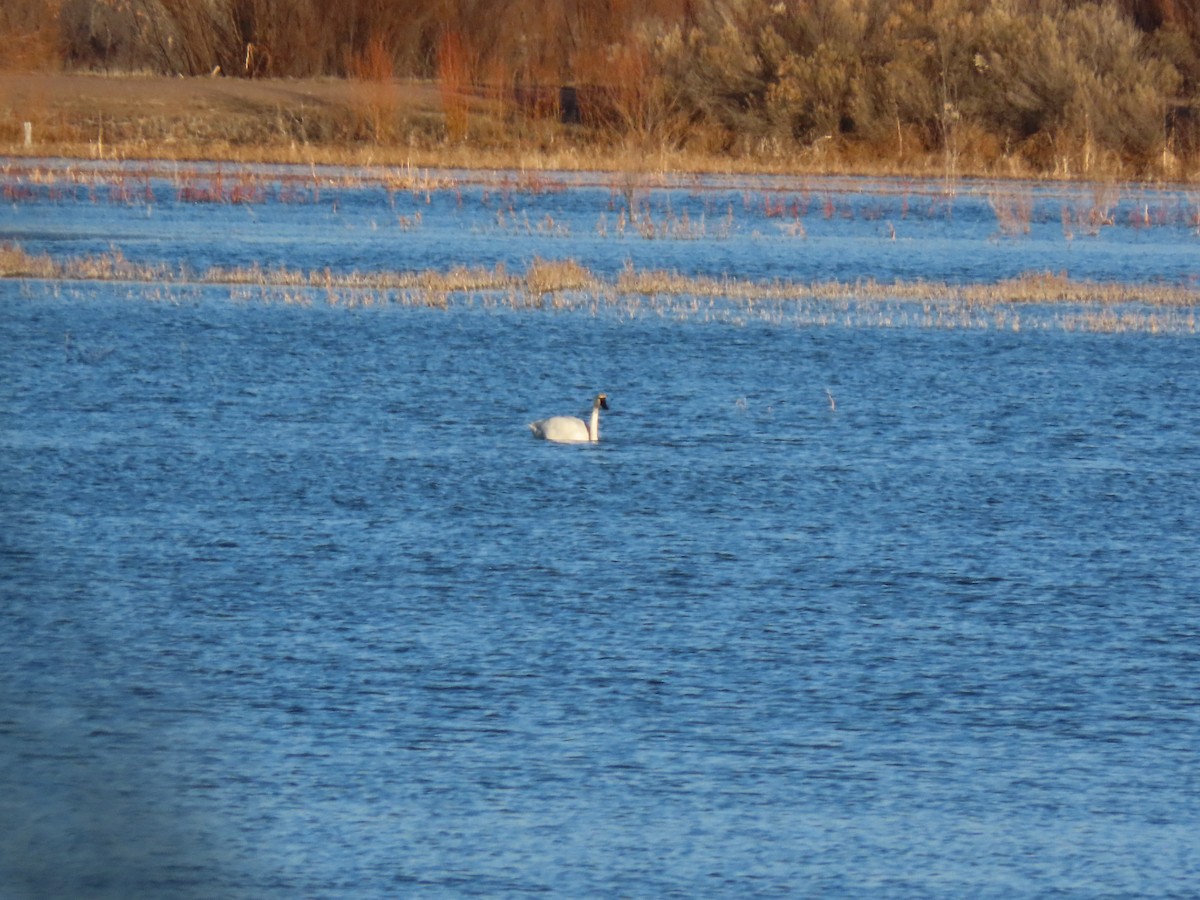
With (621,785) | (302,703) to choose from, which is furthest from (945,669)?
(302,703)

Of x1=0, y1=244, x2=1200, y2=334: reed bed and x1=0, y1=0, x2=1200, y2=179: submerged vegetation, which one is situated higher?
x1=0, y1=0, x2=1200, y2=179: submerged vegetation

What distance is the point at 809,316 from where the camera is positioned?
2111 cm

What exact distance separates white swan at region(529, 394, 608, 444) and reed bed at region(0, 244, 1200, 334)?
6795 mm

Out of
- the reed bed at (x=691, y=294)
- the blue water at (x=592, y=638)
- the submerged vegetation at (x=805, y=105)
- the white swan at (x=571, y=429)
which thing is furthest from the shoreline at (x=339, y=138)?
the white swan at (x=571, y=429)

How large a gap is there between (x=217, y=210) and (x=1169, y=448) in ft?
64.0

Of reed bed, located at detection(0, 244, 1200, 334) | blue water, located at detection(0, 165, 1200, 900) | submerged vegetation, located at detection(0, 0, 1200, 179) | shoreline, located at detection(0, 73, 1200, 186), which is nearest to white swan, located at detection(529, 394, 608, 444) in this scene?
blue water, located at detection(0, 165, 1200, 900)

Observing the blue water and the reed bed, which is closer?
the blue water

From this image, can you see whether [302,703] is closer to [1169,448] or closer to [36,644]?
[36,644]

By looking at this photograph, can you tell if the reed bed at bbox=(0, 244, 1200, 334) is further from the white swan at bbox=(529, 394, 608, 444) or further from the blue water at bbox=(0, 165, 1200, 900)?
the white swan at bbox=(529, 394, 608, 444)

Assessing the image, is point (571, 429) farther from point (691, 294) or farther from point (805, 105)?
point (805, 105)

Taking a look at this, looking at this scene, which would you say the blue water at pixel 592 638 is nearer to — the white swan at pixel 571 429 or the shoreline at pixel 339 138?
the white swan at pixel 571 429

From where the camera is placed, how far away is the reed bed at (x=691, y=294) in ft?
69.0

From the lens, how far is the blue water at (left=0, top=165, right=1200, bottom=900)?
21.3ft

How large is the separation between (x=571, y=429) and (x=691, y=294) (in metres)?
8.98
